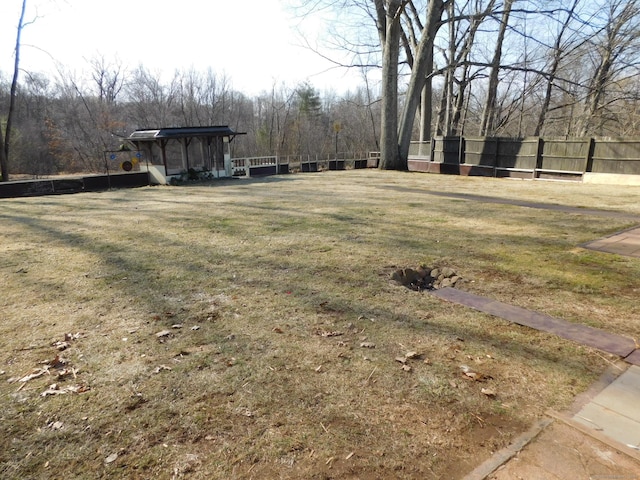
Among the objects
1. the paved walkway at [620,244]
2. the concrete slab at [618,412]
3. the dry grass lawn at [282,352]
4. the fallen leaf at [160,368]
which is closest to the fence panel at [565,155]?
the paved walkway at [620,244]

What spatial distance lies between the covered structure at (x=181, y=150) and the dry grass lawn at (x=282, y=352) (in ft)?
35.1

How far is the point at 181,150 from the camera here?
659 inches

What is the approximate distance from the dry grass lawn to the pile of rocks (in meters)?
0.14

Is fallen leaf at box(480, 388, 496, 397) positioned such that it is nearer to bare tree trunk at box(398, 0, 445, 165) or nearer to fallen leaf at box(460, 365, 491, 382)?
fallen leaf at box(460, 365, 491, 382)

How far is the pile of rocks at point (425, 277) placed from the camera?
13.6ft

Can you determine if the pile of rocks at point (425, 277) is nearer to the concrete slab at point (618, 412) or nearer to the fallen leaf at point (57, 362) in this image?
the concrete slab at point (618, 412)

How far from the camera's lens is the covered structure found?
16.1 m

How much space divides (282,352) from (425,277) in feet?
7.35

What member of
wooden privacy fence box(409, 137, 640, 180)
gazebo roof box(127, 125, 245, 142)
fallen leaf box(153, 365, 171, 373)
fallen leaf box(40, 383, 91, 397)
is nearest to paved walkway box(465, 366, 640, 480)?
fallen leaf box(153, 365, 171, 373)

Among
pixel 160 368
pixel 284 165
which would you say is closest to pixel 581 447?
pixel 160 368

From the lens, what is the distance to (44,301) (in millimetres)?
3670

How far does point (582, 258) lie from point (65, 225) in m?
8.72

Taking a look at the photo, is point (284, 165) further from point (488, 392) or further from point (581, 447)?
point (581, 447)

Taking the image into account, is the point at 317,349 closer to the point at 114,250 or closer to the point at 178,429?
the point at 178,429
